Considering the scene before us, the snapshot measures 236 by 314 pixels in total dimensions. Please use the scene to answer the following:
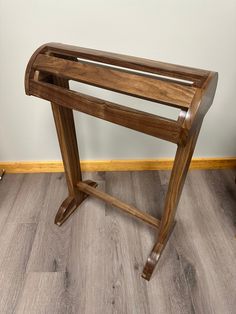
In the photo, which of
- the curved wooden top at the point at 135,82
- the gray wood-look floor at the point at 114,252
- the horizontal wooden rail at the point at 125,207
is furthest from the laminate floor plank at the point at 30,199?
the curved wooden top at the point at 135,82

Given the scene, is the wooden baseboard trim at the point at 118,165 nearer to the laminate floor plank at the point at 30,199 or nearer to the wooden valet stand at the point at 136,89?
the laminate floor plank at the point at 30,199

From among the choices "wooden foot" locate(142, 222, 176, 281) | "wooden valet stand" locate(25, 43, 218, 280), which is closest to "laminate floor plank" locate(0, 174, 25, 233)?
"wooden valet stand" locate(25, 43, 218, 280)

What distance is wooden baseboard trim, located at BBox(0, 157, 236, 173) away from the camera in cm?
169

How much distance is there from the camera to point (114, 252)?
1.26 m

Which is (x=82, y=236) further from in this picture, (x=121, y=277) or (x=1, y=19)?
(x=1, y=19)

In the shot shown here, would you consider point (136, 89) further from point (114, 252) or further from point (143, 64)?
point (114, 252)

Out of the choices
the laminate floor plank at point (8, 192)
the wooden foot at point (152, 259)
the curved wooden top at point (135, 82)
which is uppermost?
the curved wooden top at point (135, 82)

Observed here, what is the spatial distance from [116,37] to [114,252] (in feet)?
3.37

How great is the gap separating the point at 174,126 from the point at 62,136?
1.94ft

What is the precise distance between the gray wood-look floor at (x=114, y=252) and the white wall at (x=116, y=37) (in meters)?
0.40

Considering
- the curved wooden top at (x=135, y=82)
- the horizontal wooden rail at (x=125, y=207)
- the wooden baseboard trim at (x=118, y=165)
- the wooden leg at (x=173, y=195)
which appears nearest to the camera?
the curved wooden top at (x=135, y=82)

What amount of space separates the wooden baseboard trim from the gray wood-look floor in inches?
3.0

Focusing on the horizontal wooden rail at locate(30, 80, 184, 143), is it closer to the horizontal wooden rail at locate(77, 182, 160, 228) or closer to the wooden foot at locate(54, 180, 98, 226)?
the horizontal wooden rail at locate(77, 182, 160, 228)

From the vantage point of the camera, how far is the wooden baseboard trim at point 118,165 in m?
1.69
